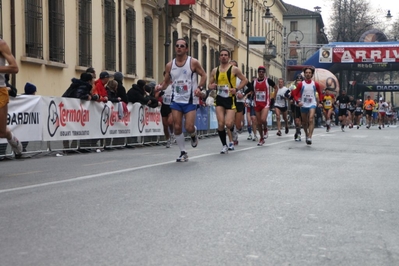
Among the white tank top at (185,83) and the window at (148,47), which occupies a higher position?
the window at (148,47)

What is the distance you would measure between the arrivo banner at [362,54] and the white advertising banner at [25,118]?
39.7 metres

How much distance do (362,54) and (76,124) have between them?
38.6 m

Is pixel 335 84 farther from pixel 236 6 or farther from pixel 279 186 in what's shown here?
pixel 279 186

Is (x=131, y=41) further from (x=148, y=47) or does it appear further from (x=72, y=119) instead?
(x=72, y=119)

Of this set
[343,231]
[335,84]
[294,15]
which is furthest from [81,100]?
[294,15]

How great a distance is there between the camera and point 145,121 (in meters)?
20.3

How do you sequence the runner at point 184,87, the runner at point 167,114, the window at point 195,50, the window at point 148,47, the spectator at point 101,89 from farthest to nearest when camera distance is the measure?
1. the window at point 195,50
2. the window at point 148,47
3. the runner at point 167,114
4. the spectator at point 101,89
5. the runner at point 184,87

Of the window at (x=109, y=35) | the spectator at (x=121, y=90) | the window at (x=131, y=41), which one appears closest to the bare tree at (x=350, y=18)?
the window at (x=131, y=41)

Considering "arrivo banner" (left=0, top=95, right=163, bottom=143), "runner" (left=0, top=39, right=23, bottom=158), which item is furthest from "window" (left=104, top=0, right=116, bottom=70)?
"runner" (left=0, top=39, right=23, bottom=158)

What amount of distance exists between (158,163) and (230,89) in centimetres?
339

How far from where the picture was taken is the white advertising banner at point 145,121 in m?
19.6

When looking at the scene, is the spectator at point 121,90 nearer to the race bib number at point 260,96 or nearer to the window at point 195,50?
the race bib number at point 260,96

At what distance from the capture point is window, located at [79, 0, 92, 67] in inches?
944

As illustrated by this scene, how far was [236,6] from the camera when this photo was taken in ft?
181
